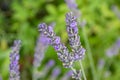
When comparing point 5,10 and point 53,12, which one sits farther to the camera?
point 5,10

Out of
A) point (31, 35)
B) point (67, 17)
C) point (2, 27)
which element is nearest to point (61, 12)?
point (31, 35)

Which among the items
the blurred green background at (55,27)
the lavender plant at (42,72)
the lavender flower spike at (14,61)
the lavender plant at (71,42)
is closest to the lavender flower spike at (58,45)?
the lavender plant at (71,42)

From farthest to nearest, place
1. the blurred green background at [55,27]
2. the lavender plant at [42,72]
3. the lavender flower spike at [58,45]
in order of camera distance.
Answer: the blurred green background at [55,27] → the lavender plant at [42,72] → the lavender flower spike at [58,45]

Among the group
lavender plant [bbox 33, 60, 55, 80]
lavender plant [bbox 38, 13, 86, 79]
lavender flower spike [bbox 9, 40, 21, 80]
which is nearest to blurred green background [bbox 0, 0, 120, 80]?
lavender plant [bbox 33, 60, 55, 80]

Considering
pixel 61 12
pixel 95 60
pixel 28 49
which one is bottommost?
pixel 95 60

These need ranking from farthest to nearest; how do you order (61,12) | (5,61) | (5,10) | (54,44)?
1. (5,10)
2. (61,12)
3. (5,61)
4. (54,44)

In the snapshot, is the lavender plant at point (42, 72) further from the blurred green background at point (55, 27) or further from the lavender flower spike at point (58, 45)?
the blurred green background at point (55, 27)

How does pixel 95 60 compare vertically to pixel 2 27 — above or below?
below

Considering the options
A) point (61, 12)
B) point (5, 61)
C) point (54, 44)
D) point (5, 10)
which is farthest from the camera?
point (5, 10)

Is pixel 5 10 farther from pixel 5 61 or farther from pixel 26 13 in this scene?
pixel 5 61
